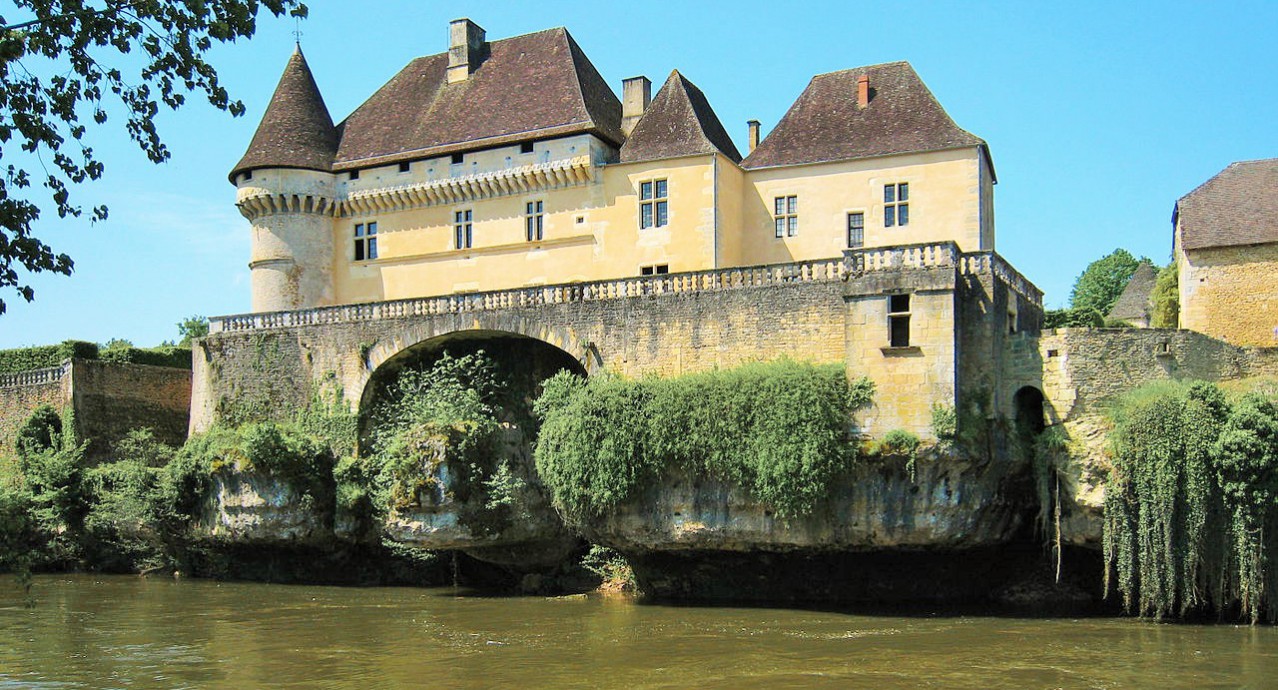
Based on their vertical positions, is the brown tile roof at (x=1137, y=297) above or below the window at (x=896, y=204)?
below

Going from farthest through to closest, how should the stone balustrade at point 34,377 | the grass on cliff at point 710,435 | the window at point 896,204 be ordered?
1. the stone balustrade at point 34,377
2. the window at point 896,204
3. the grass on cliff at point 710,435

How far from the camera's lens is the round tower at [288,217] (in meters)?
34.4

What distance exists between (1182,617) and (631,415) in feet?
33.8

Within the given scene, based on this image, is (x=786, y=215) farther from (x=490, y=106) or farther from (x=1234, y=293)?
(x=1234, y=293)

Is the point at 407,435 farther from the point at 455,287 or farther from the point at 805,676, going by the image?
the point at 805,676

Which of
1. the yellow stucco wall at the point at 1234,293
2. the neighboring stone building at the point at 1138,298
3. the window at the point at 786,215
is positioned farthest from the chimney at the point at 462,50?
the neighboring stone building at the point at 1138,298

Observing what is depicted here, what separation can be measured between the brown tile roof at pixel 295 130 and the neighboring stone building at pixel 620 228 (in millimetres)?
74

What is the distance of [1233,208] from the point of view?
103 ft

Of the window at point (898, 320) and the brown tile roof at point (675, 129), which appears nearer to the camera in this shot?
the window at point (898, 320)

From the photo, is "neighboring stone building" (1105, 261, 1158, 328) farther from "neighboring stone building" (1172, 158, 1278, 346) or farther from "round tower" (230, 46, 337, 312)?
"round tower" (230, 46, 337, 312)

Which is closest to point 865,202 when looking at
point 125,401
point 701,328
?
point 701,328

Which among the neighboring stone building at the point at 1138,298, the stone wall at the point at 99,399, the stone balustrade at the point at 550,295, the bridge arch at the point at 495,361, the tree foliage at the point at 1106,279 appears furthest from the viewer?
the tree foliage at the point at 1106,279

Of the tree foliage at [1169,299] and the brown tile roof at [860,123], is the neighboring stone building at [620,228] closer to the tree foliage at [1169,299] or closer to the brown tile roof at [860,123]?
the brown tile roof at [860,123]

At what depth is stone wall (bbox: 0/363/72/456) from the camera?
37781 millimetres
